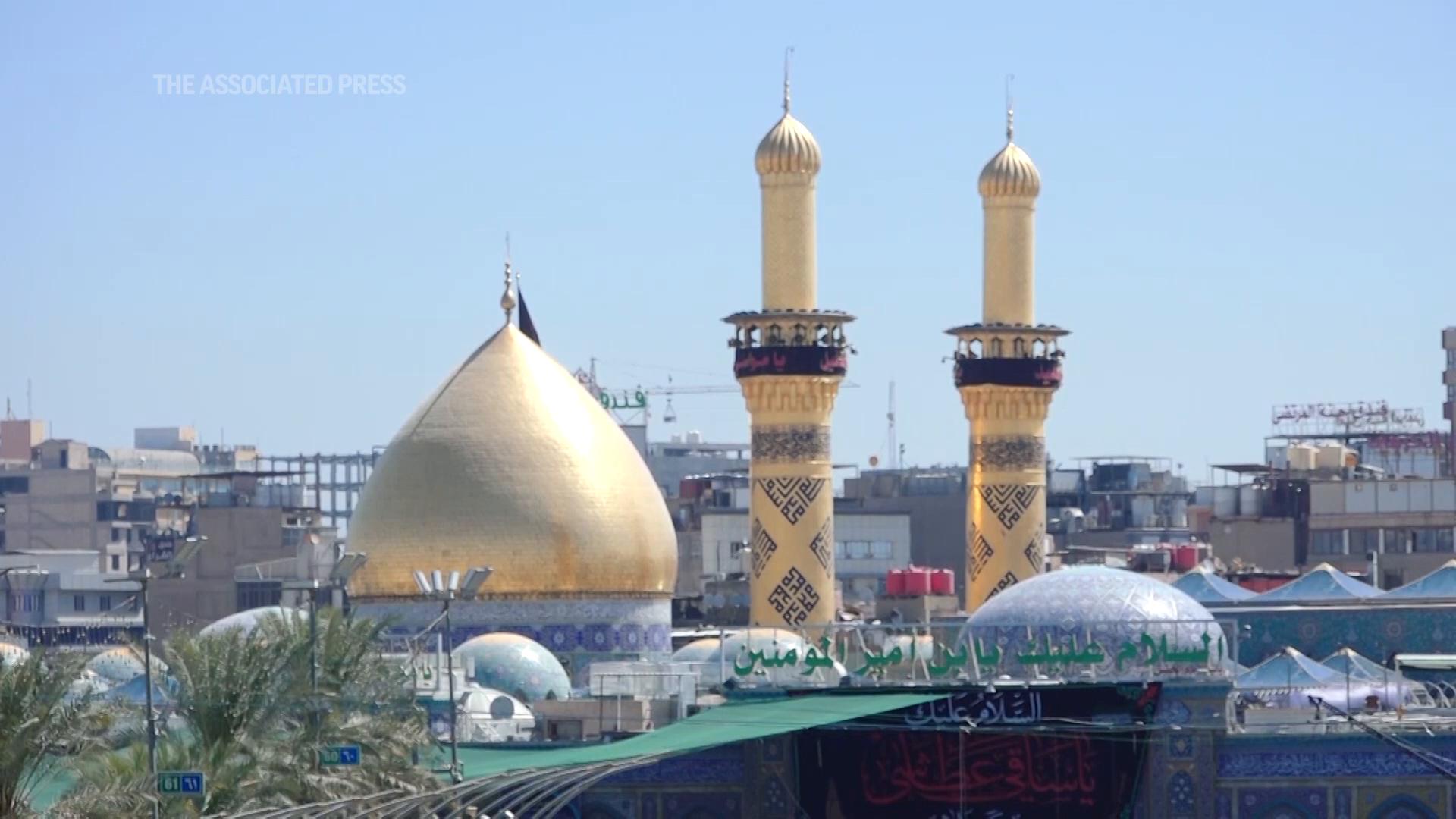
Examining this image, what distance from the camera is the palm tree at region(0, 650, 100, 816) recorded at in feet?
85.2

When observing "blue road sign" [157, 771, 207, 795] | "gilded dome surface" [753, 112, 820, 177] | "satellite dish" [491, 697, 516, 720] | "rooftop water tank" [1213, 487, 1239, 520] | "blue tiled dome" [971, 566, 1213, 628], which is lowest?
"blue road sign" [157, 771, 207, 795]

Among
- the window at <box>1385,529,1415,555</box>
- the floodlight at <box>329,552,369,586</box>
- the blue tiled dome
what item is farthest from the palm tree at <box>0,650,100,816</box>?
the window at <box>1385,529,1415,555</box>

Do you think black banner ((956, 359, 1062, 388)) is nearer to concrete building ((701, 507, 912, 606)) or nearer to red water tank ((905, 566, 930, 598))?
red water tank ((905, 566, 930, 598))

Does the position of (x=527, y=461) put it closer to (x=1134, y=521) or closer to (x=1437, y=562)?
(x=1437, y=562)

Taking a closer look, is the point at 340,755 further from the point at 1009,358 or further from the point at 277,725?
the point at 1009,358

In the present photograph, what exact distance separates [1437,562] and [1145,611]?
27.0 meters

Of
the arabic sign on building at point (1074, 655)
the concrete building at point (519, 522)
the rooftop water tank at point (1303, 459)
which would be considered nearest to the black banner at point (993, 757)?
the arabic sign on building at point (1074, 655)

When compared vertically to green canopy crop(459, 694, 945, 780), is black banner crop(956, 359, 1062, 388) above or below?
above

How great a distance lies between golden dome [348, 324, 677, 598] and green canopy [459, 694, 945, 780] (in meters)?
6.98

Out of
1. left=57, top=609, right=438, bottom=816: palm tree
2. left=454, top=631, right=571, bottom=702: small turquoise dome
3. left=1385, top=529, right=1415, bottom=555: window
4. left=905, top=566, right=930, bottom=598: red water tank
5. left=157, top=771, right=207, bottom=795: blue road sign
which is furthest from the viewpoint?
left=1385, top=529, right=1415, bottom=555: window

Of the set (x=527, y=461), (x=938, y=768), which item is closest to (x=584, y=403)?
(x=527, y=461)

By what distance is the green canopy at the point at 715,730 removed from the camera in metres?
34.0

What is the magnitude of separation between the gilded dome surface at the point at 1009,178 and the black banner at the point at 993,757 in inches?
583

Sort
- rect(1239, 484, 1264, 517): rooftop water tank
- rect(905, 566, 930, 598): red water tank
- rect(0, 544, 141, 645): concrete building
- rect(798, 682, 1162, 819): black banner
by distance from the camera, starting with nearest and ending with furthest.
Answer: rect(798, 682, 1162, 819): black banner → rect(905, 566, 930, 598): red water tank → rect(1239, 484, 1264, 517): rooftop water tank → rect(0, 544, 141, 645): concrete building
